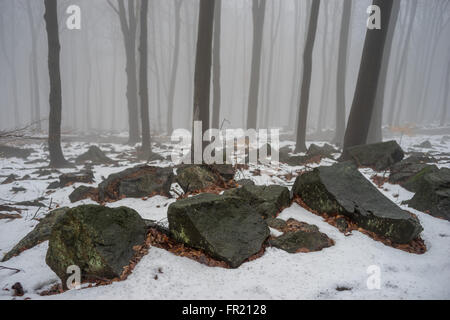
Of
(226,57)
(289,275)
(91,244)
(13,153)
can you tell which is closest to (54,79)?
(13,153)

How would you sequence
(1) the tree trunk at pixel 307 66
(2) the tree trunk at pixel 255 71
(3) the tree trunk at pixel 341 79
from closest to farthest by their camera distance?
1. (1) the tree trunk at pixel 307 66
2. (3) the tree trunk at pixel 341 79
3. (2) the tree trunk at pixel 255 71

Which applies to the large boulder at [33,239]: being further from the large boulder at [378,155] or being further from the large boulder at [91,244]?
the large boulder at [378,155]

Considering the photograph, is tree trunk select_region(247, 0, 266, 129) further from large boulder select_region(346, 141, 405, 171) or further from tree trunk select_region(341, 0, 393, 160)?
large boulder select_region(346, 141, 405, 171)

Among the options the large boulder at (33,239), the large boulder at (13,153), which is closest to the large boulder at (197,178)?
the large boulder at (33,239)

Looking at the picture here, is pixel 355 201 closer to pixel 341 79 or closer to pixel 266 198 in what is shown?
pixel 266 198

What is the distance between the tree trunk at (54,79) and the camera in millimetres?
8199

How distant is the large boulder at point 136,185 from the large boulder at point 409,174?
16.9 ft

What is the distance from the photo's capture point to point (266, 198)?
423 centimetres

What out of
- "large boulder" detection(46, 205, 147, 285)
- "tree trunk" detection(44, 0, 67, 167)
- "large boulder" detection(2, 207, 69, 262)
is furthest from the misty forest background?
"large boulder" detection(46, 205, 147, 285)

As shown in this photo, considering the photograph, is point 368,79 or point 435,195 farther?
point 368,79

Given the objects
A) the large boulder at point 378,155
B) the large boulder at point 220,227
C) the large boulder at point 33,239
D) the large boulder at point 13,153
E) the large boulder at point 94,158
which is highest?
the large boulder at point 378,155

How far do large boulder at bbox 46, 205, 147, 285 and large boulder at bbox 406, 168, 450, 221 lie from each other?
482cm

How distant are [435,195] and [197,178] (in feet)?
14.1
